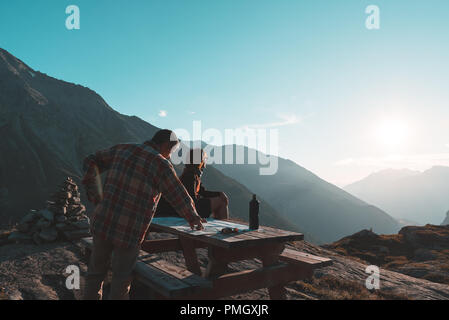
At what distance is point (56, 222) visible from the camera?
7.82 metres

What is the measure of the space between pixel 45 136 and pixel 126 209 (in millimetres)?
102976

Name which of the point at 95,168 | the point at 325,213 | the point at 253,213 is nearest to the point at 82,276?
the point at 95,168

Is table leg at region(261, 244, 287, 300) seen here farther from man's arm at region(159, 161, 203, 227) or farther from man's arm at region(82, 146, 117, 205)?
man's arm at region(82, 146, 117, 205)

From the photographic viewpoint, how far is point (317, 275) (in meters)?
7.09

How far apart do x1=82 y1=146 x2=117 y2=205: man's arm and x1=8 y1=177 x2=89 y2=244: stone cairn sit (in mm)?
4998

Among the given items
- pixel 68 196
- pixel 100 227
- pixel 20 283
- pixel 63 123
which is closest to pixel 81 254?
pixel 20 283

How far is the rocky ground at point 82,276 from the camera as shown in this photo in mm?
4590

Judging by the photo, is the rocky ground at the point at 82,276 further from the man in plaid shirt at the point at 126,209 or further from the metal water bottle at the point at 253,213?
the man in plaid shirt at the point at 126,209

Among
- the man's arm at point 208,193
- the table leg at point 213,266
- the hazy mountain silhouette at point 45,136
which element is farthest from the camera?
the hazy mountain silhouette at point 45,136

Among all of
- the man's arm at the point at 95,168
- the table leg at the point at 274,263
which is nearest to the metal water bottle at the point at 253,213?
the table leg at the point at 274,263

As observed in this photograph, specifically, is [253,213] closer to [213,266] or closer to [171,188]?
[213,266]

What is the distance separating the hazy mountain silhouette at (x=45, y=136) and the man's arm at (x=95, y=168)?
63173 mm

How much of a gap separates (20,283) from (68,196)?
420 cm

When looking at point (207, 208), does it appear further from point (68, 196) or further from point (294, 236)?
point (68, 196)
